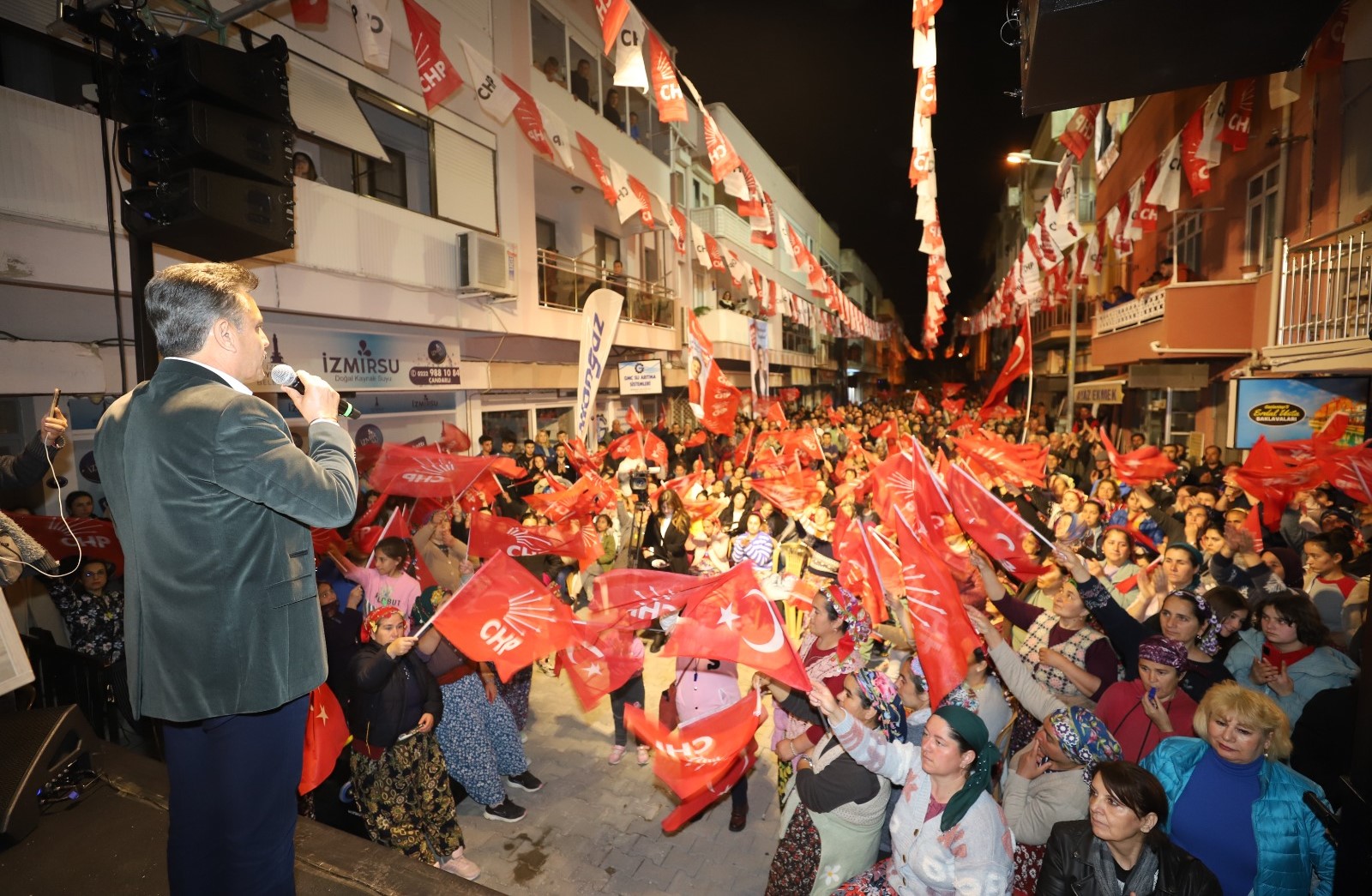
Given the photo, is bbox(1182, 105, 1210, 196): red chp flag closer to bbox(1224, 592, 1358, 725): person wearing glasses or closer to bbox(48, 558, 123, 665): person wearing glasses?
bbox(1224, 592, 1358, 725): person wearing glasses

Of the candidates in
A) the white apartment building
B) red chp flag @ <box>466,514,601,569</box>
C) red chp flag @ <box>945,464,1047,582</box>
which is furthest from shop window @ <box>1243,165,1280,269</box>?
red chp flag @ <box>466,514,601,569</box>

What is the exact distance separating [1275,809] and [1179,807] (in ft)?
1.15

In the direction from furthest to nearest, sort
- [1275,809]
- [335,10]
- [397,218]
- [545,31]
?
[545,31] → [397,218] → [335,10] → [1275,809]

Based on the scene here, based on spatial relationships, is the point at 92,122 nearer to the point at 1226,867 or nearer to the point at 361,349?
the point at 361,349

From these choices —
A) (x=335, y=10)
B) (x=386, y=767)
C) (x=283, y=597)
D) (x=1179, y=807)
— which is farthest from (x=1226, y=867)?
(x=335, y=10)

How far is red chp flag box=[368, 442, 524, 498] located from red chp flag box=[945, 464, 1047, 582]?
16.8 ft

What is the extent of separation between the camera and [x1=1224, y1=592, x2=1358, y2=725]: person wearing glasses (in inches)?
149

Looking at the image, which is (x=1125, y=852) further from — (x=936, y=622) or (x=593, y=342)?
(x=593, y=342)

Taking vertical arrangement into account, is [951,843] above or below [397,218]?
below

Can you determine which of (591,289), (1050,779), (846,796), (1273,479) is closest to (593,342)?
(846,796)

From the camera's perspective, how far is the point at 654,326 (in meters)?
20.5

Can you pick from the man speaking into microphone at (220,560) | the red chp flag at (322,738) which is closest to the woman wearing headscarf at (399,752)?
the red chp flag at (322,738)

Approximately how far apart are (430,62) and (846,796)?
355 inches

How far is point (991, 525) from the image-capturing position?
19.4ft
